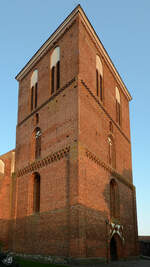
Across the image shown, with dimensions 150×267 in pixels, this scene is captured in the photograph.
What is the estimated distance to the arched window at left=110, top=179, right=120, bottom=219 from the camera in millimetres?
18453

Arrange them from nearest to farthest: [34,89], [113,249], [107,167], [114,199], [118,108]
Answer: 1. [107,167]
2. [113,249]
3. [114,199]
4. [34,89]
5. [118,108]

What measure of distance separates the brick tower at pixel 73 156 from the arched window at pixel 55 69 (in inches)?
1.6

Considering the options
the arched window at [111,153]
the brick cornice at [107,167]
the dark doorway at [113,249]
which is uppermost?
the arched window at [111,153]

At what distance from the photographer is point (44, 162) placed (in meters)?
16.8

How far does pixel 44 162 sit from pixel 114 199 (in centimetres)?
576

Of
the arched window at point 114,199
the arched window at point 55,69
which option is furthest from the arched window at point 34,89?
the arched window at point 114,199

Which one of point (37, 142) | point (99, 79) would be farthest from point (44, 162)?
point (99, 79)

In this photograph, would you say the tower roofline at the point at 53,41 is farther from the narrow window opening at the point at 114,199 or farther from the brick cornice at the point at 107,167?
the narrow window opening at the point at 114,199

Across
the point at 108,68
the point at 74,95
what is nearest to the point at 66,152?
the point at 74,95

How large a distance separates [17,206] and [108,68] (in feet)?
40.2

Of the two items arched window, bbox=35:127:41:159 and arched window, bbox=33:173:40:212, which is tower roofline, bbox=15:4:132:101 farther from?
arched window, bbox=33:173:40:212

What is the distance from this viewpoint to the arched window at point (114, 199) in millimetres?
18453

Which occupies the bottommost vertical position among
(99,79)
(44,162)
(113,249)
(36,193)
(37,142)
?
(113,249)

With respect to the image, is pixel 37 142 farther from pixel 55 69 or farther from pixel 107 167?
pixel 55 69
